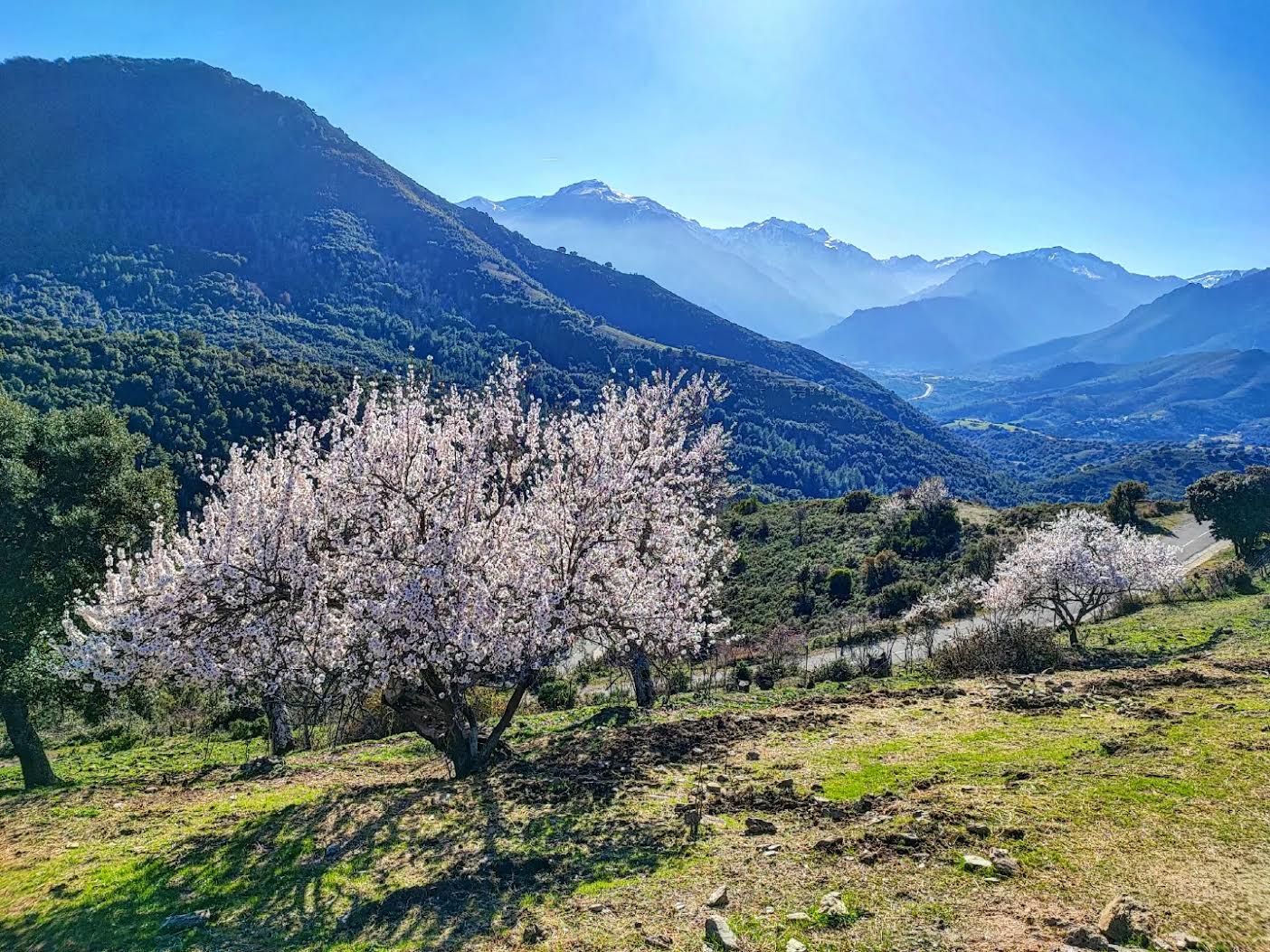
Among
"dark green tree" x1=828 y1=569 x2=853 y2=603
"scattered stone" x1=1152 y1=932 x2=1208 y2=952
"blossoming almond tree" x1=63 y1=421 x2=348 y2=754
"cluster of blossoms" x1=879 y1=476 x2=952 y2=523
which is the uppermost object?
"blossoming almond tree" x1=63 y1=421 x2=348 y2=754

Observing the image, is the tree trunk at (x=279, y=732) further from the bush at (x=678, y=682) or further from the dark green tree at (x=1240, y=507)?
the dark green tree at (x=1240, y=507)

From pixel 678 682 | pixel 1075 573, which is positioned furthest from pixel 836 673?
pixel 1075 573

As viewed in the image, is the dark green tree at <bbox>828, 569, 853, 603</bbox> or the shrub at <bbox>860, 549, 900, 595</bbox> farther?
the shrub at <bbox>860, 549, 900, 595</bbox>

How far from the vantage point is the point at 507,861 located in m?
8.38

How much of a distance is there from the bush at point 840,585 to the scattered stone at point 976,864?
4336 cm

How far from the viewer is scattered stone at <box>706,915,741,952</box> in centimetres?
580

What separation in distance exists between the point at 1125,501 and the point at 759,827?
2689 inches

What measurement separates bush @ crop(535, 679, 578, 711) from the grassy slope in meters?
7.21

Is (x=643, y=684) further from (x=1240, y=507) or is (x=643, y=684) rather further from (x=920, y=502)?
(x=920, y=502)

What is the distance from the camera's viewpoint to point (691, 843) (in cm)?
839

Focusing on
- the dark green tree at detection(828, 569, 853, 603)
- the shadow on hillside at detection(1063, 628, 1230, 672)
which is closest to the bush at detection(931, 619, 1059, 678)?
the shadow on hillside at detection(1063, 628, 1230, 672)

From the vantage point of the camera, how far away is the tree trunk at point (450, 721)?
495 inches

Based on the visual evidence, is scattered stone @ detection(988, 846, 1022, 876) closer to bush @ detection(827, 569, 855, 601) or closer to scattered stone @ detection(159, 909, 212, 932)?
scattered stone @ detection(159, 909, 212, 932)

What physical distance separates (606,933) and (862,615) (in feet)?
130
